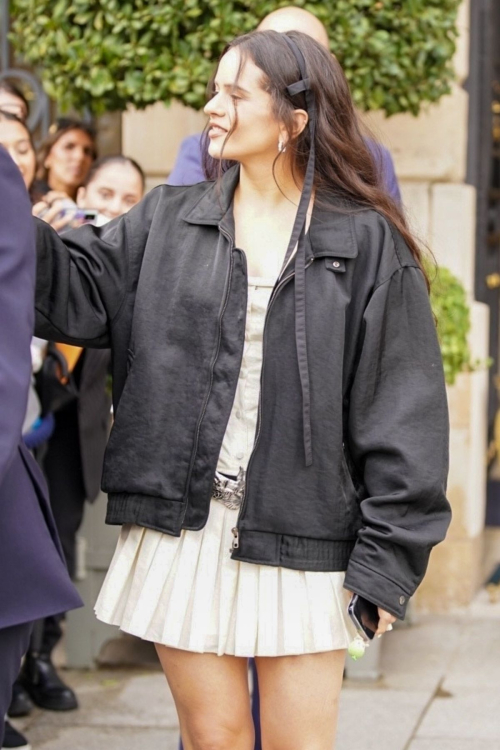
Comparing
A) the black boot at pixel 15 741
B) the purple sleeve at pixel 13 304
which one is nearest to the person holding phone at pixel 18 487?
the purple sleeve at pixel 13 304

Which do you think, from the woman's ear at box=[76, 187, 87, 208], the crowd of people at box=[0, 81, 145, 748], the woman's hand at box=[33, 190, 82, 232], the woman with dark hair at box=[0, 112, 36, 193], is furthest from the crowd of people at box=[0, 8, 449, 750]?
the woman's ear at box=[76, 187, 87, 208]

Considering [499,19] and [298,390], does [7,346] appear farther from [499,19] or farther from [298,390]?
[499,19]

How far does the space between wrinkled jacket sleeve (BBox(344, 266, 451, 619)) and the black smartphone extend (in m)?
0.05

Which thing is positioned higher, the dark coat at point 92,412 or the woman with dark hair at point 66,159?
the woman with dark hair at point 66,159

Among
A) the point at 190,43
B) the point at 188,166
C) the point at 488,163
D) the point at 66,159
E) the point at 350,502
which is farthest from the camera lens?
the point at 488,163

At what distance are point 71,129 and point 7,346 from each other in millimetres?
3175

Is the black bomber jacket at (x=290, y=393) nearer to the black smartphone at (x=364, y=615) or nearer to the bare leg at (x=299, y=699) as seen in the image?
the black smartphone at (x=364, y=615)

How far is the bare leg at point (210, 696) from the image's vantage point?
2.66 metres

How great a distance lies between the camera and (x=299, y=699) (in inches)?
104

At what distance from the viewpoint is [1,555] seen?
7.84ft

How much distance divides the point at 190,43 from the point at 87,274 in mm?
1941

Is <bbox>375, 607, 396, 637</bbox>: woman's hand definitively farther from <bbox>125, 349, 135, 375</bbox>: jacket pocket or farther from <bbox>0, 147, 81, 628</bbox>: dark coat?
<bbox>125, 349, 135, 375</bbox>: jacket pocket

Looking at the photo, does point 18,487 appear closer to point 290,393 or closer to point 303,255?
point 290,393

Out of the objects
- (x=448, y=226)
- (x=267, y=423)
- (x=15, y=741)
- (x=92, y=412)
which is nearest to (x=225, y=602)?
(x=267, y=423)
